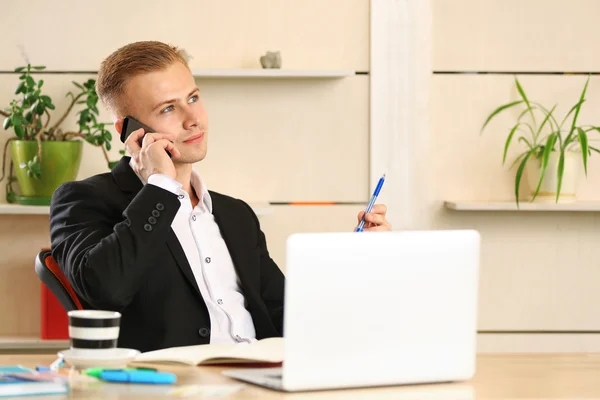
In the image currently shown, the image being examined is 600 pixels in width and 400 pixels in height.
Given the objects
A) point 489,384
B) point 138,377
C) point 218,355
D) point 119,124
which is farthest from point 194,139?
point 489,384

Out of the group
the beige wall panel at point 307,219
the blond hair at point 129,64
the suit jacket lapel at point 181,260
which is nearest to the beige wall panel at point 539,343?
the beige wall panel at point 307,219

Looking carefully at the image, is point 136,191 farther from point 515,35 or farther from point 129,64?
point 515,35

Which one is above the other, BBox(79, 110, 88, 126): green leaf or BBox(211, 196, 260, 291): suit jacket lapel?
BBox(79, 110, 88, 126): green leaf

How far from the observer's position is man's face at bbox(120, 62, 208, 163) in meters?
2.20

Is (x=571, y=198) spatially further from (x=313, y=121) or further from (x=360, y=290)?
(x=360, y=290)

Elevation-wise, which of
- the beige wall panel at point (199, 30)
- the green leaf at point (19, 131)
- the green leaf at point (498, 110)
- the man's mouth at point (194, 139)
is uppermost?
the beige wall panel at point (199, 30)

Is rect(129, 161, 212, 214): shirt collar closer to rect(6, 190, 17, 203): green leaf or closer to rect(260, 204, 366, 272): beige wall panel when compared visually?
rect(260, 204, 366, 272): beige wall panel

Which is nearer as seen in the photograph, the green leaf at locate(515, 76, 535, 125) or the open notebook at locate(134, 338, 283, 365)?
the open notebook at locate(134, 338, 283, 365)

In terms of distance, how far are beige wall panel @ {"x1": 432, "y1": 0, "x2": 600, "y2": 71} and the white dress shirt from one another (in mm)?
1446

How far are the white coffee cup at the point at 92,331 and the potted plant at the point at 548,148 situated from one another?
A: 2.06 metres

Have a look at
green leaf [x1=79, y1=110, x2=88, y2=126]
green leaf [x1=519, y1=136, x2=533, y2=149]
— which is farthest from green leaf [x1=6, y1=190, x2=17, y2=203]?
green leaf [x1=519, y1=136, x2=533, y2=149]

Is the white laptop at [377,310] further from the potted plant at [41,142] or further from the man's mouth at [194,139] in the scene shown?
the potted plant at [41,142]

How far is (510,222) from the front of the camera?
11.1 feet

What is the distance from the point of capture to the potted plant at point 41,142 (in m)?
3.02
